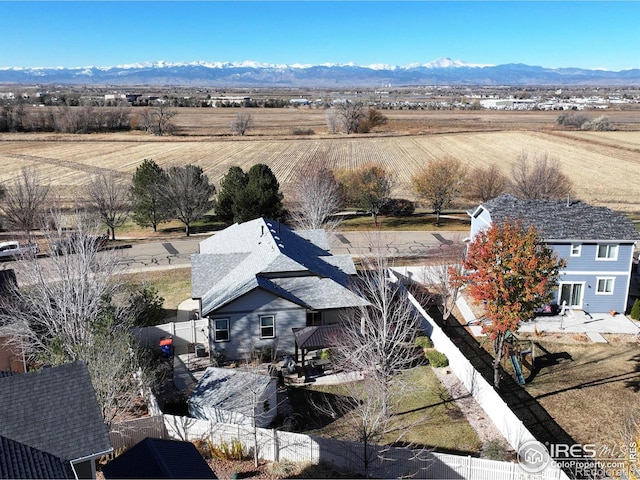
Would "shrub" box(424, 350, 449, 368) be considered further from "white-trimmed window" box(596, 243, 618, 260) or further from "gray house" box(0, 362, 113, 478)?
"gray house" box(0, 362, 113, 478)

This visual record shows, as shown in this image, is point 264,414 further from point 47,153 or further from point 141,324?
point 47,153

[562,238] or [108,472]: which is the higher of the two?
[562,238]

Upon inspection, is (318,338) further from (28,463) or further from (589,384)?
(28,463)

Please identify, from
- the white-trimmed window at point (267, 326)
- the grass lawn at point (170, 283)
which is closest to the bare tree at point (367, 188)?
the grass lawn at point (170, 283)

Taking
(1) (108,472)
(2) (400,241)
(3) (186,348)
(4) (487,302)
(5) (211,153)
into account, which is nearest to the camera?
(1) (108,472)

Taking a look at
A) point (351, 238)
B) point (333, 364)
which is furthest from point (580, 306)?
point (351, 238)

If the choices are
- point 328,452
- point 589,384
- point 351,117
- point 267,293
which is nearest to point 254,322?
point 267,293

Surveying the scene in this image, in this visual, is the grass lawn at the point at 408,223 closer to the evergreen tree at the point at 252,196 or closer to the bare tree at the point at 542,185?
the bare tree at the point at 542,185
